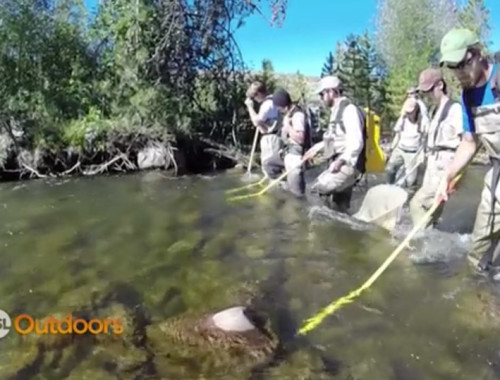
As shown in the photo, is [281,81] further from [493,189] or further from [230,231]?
[493,189]

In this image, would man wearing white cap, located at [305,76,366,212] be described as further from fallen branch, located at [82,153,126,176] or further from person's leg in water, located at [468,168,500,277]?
fallen branch, located at [82,153,126,176]

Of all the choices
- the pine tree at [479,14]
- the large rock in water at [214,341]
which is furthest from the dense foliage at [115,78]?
the pine tree at [479,14]

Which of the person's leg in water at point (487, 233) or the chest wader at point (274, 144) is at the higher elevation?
the chest wader at point (274, 144)

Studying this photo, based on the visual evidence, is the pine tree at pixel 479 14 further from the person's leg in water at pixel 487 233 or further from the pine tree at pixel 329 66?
the person's leg in water at pixel 487 233

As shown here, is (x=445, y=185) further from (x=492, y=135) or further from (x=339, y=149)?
(x=339, y=149)

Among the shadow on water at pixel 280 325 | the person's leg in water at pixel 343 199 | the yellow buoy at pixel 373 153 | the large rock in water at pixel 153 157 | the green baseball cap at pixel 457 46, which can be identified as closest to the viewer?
the shadow on water at pixel 280 325

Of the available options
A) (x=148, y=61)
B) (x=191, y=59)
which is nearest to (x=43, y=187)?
(x=148, y=61)

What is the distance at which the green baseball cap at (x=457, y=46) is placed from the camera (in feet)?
16.7

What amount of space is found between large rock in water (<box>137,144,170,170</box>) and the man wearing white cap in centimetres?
918

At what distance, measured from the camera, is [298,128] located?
392 inches

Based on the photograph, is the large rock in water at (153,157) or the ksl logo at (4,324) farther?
the large rock in water at (153,157)

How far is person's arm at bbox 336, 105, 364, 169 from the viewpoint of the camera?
806 centimetres

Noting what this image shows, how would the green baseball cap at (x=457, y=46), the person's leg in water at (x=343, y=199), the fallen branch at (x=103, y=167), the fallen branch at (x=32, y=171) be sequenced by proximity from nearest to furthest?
the green baseball cap at (x=457, y=46), the person's leg in water at (x=343, y=199), the fallen branch at (x=32, y=171), the fallen branch at (x=103, y=167)

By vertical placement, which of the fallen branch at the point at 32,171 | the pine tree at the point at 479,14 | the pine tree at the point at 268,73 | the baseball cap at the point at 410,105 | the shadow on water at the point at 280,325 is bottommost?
the shadow on water at the point at 280,325
